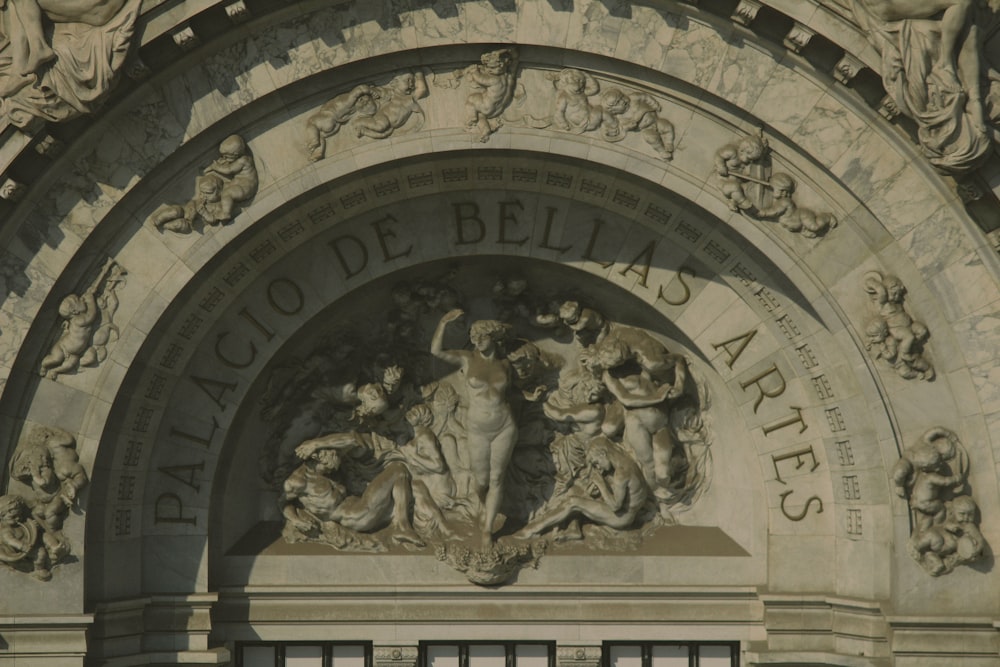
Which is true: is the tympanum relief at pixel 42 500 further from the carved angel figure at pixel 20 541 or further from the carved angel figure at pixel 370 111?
the carved angel figure at pixel 370 111

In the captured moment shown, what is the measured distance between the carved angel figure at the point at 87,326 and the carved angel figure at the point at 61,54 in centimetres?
195

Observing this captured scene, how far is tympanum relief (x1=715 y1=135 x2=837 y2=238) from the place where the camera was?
20.0 m

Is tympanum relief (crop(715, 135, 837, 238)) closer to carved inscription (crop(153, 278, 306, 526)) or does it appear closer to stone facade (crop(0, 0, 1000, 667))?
stone facade (crop(0, 0, 1000, 667))

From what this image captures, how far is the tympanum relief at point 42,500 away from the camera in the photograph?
20031mm

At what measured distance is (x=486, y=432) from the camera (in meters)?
21.6

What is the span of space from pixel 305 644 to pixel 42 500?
3741 mm

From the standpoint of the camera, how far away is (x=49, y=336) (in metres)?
20.1

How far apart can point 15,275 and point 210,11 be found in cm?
344

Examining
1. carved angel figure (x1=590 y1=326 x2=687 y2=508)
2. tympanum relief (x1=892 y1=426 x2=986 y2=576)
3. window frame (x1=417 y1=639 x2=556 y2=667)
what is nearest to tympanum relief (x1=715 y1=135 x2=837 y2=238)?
carved angel figure (x1=590 y1=326 x2=687 y2=508)

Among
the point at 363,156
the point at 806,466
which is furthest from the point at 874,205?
the point at 363,156

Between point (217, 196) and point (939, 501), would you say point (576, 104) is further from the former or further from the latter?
point (939, 501)

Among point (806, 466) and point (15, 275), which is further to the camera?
point (806, 466)

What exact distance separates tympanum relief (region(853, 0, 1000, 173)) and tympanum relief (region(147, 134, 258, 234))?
655cm

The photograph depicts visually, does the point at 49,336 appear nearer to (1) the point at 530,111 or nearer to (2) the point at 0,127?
(2) the point at 0,127
